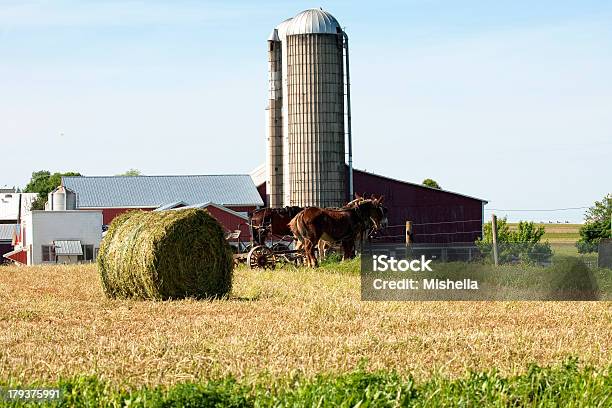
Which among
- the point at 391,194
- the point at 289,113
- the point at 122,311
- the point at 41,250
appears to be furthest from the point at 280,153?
the point at 122,311

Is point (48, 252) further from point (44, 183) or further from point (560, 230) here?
point (44, 183)

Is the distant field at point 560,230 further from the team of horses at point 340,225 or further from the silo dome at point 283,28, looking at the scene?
the team of horses at point 340,225

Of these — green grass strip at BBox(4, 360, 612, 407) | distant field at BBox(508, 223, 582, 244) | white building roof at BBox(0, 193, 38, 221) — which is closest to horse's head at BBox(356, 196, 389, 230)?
green grass strip at BBox(4, 360, 612, 407)

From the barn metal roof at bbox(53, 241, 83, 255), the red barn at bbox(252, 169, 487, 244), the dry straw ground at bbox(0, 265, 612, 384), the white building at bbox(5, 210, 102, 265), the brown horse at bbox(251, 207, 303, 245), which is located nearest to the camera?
the dry straw ground at bbox(0, 265, 612, 384)

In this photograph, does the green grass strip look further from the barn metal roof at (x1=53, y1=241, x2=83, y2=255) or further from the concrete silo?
the barn metal roof at (x1=53, y1=241, x2=83, y2=255)

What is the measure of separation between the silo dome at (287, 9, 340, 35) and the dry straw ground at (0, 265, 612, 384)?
36.6m

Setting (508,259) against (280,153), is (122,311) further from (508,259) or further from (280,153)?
(280,153)

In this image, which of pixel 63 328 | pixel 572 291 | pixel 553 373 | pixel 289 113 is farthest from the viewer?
pixel 289 113

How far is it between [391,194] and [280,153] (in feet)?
23.1

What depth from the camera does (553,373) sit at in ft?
26.0

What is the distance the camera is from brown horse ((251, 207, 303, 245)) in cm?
3006

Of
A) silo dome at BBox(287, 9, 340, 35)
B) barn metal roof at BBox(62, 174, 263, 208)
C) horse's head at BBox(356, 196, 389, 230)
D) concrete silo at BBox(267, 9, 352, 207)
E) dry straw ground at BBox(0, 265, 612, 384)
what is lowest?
dry straw ground at BBox(0, 265, 612, 384)

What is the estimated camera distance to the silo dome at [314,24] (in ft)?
175

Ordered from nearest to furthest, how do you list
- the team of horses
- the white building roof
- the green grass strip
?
the green grass strip
the team of horses
the white building roof
